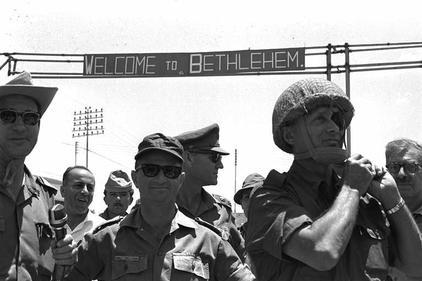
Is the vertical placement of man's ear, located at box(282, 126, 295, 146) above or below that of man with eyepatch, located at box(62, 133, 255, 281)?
above

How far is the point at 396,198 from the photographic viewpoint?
271 centimetres

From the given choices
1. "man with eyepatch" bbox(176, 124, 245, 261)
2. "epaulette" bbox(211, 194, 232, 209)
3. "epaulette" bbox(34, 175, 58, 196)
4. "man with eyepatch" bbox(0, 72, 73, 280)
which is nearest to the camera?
"man with eyepatch" bbox(0, 72, 73, 280)

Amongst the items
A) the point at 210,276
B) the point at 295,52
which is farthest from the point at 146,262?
the point at 295,52

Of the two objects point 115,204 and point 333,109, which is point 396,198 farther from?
point 115,204

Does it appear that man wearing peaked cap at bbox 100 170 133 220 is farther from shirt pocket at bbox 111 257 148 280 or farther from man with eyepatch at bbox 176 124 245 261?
shirt pocket at bbox 111 257 148 280

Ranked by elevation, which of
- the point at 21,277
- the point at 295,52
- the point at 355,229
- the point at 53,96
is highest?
the point at 295,52

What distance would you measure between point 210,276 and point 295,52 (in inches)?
443

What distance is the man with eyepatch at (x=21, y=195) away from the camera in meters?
3.74

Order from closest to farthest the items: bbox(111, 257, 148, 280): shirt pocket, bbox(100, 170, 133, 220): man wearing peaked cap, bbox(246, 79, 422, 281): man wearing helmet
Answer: bbox(246, 79, 422, 281): man wearing helmet < bbox(111, 257, 148, 280): shirt pocket < bbox(100, 170, 133, 220): man wearing peaked cap

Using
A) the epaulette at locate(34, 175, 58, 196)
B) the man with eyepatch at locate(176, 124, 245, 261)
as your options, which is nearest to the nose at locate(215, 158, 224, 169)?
the man with eyepatch at locate(176, 124, 245, 261)

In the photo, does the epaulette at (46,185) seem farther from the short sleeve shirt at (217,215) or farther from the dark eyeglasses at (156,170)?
the short sleeve shirt at (217,215)

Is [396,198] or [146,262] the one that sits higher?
[396,198]

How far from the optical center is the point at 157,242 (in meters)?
3.74

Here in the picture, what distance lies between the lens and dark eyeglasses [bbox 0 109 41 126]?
3812mm
